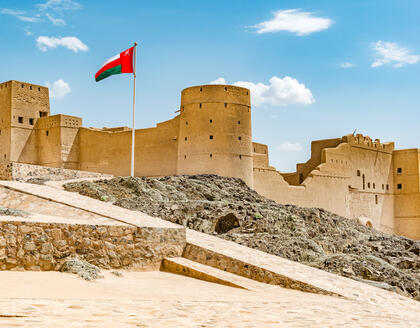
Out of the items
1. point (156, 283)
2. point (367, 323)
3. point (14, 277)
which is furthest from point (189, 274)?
point (367, 323)

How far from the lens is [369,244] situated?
16.9 meters

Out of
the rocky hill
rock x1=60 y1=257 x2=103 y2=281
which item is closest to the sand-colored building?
the rocky hill

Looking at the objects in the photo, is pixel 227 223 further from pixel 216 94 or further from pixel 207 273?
pixel 216 94

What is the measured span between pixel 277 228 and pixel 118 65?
31.8 ft

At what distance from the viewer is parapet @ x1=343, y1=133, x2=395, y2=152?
3053 cm

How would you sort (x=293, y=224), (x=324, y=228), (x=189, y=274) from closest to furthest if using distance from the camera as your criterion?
1. (x=189, y=274)
2. (x=293, y=224)
3. (x=324, y=228)

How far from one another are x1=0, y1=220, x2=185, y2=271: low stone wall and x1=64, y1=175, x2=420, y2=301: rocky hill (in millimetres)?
3784

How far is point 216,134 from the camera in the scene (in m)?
23.1

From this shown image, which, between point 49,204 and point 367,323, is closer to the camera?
point 367,323

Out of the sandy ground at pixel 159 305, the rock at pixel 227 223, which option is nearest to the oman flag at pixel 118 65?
the rock at pixel 227 223

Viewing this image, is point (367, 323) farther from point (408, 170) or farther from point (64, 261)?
point (408, 170)

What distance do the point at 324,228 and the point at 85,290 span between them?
1213cm

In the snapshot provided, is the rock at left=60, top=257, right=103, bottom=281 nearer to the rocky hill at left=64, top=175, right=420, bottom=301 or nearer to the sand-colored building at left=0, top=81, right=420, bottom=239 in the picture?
the rocky hill at left=64, top=175, right=420, bottom=301

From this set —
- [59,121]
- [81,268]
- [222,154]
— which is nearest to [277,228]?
[81,268]
